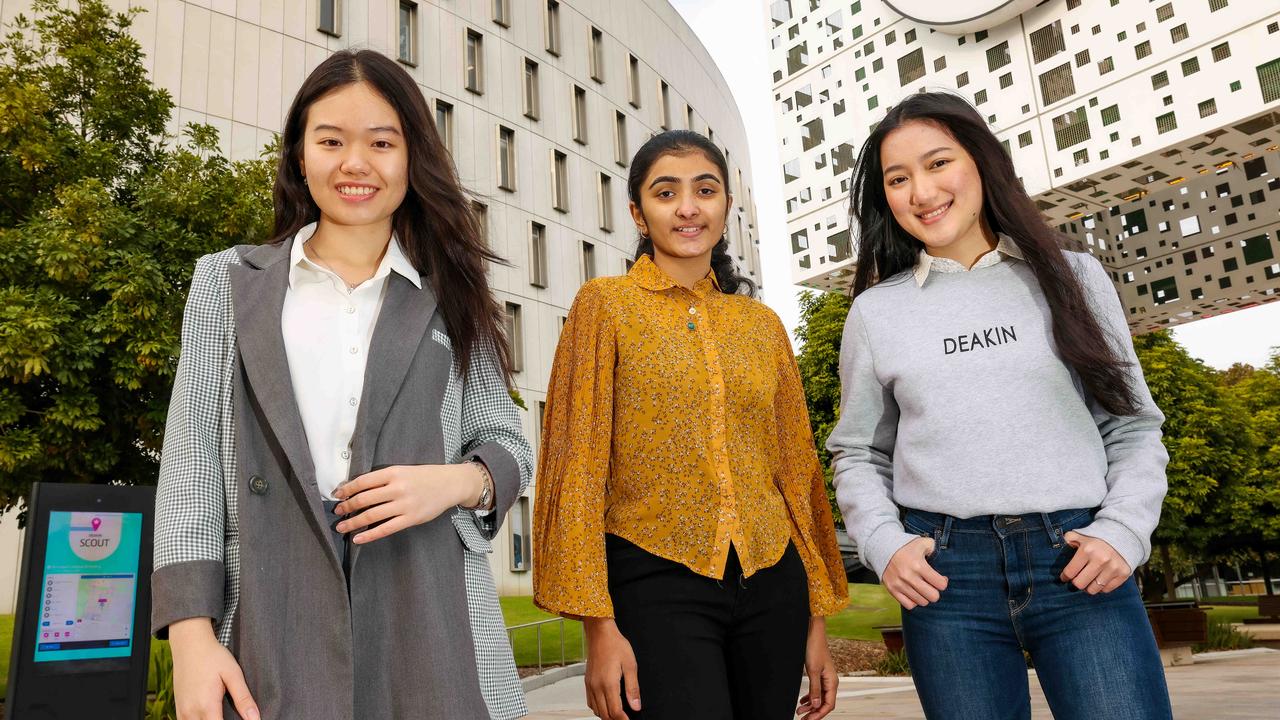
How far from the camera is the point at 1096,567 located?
2.05 meters

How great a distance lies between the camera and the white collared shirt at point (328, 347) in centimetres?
178

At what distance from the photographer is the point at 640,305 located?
9.21ft

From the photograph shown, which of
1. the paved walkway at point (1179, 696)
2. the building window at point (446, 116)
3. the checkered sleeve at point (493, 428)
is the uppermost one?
the building window at point (446, 116)

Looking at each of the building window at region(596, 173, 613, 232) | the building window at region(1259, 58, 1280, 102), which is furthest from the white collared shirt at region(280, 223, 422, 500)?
the building window at region(596, 173, 613, 232)

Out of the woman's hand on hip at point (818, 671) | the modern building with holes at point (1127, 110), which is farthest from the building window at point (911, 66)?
the woman's hand on hip at point (818, 671)

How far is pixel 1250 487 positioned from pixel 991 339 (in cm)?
3002

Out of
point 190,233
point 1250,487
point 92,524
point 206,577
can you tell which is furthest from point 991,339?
point 1250,487

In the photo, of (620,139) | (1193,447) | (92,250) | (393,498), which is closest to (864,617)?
(1193,447)

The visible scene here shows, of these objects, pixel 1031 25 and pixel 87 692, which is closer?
pixel 87 692

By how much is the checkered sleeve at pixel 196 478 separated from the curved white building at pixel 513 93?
778 inches

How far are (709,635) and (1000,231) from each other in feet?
4.75

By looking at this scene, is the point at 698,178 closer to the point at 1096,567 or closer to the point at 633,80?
the point at 1096,567

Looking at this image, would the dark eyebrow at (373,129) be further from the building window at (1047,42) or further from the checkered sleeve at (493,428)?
the building window at (1047,42)

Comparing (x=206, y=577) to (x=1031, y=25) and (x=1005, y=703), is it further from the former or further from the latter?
(x=1031, y=25)
